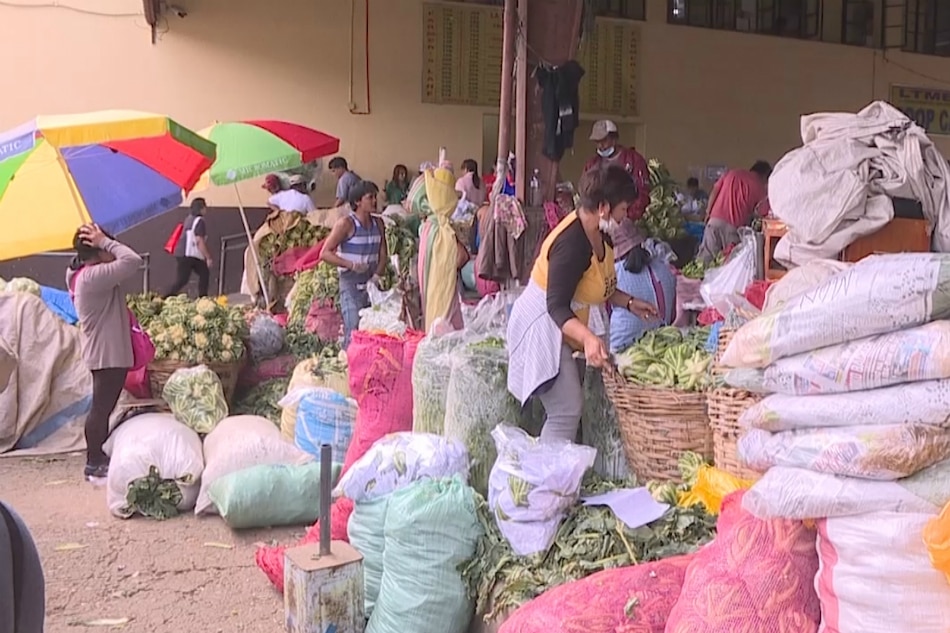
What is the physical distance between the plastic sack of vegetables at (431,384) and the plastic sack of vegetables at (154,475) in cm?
172

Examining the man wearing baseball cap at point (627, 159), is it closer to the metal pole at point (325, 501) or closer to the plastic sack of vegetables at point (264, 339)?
the plastic sack of vegetables at point (264, 339)

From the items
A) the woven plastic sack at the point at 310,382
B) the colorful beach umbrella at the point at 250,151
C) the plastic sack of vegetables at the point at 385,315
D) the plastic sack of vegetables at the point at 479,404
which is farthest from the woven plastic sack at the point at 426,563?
the colorful beach umbrella at the point at 250,151

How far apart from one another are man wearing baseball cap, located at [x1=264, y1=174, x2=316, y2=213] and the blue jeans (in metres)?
3.90

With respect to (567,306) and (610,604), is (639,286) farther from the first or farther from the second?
(610,604)

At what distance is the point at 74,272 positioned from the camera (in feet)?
19.3

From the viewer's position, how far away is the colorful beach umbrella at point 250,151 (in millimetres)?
8820

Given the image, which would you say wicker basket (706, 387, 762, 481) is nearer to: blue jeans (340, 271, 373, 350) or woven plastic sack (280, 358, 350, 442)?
woven plastic sack (280, 358, 350, 442)

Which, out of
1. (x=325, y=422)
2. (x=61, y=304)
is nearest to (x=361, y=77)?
(x=61, y=304)

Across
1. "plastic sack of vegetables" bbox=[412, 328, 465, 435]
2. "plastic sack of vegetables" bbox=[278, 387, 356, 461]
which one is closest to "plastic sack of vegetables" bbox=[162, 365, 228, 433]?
"plastic sack of vegetables" bbox=[278, 387, 356, 461]

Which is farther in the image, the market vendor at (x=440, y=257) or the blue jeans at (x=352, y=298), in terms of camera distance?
Answer: the blue jeans at (x=352, y=298)

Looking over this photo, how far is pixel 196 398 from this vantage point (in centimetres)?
649

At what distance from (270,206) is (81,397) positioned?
5569mm

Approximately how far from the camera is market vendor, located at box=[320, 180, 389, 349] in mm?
7336

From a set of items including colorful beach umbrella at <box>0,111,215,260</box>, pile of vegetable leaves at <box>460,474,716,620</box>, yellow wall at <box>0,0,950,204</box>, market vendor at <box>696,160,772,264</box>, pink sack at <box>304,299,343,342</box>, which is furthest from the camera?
yellow wall at <box>0,0,950,204</box>
